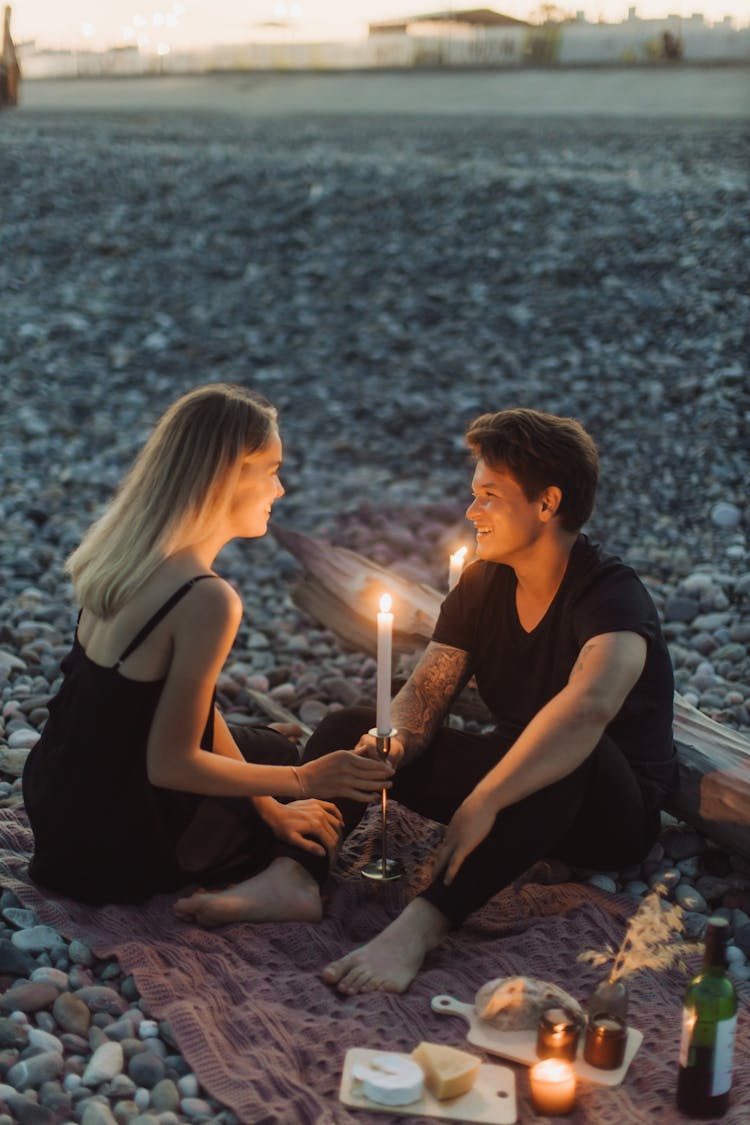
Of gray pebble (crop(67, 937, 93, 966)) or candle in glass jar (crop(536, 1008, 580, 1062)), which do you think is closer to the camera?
candle in glass jar (crop(536, 1008, 580, 1062))

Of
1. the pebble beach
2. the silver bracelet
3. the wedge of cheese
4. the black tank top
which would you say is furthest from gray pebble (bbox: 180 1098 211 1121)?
the silver bracelet

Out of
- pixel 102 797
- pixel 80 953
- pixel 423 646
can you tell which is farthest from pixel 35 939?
pixel 423 646

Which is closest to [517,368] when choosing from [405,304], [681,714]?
[405,304]

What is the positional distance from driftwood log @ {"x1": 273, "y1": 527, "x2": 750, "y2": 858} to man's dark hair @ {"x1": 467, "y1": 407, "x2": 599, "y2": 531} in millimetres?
1055

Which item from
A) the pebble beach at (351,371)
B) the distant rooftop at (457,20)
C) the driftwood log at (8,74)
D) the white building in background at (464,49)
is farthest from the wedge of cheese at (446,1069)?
the distant rooftop at (457,20)

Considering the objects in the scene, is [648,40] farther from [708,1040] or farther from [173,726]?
[708,1040]

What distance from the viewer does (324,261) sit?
14.2 meters

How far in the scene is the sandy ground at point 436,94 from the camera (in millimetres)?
25516

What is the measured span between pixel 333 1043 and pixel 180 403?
1757 millimetres

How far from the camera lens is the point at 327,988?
3.62 meters

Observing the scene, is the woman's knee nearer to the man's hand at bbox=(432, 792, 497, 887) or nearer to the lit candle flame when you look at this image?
the man's hand at bbox=(432, 792, 497, 887)

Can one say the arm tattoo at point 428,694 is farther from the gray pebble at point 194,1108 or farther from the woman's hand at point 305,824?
the gray pebble at point 194,1108

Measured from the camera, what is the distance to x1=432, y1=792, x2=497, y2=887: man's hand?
3730 mm

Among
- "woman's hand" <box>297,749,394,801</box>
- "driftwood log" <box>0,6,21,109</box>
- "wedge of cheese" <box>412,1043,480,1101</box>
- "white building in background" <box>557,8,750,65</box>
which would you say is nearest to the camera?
"wedge of cheese" <box>412,1043,480,1101</box>
